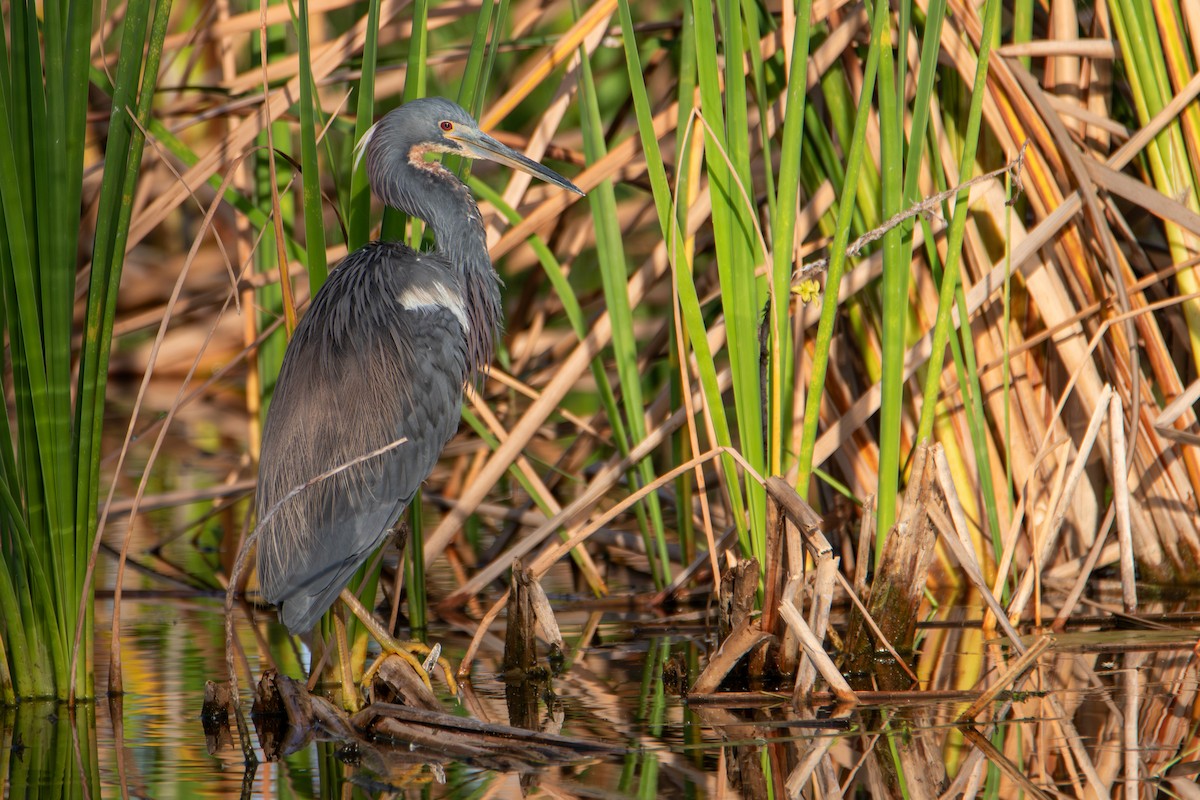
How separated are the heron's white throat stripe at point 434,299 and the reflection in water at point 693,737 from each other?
0.97 metres

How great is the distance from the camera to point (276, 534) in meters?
3.54

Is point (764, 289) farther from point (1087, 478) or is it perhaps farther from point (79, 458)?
point (79, 458)

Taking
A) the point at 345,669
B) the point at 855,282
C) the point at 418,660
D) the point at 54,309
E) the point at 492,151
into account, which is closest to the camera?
the point at 54,309

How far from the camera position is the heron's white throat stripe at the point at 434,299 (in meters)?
3.70

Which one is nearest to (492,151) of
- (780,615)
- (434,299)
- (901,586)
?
(434,299)

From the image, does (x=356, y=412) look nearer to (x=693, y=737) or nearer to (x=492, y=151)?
(x=492, y=151)

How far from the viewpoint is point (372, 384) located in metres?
3.67

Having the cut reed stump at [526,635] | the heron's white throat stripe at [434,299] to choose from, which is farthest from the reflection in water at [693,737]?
the heron's white throat stripe at [434,299]

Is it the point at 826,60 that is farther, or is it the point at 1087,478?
the point at 1087,478

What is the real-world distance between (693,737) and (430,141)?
70.7 inches

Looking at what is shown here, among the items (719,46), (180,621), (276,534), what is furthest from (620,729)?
(719,46)

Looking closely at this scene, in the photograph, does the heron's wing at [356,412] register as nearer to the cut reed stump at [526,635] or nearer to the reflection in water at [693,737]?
the cut reed stump at [526,635]

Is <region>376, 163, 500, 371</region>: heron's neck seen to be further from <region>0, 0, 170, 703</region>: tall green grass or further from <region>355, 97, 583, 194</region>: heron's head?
<region>0, 0, 170, 703</region>: tall green grass

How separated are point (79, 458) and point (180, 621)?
1.05m
